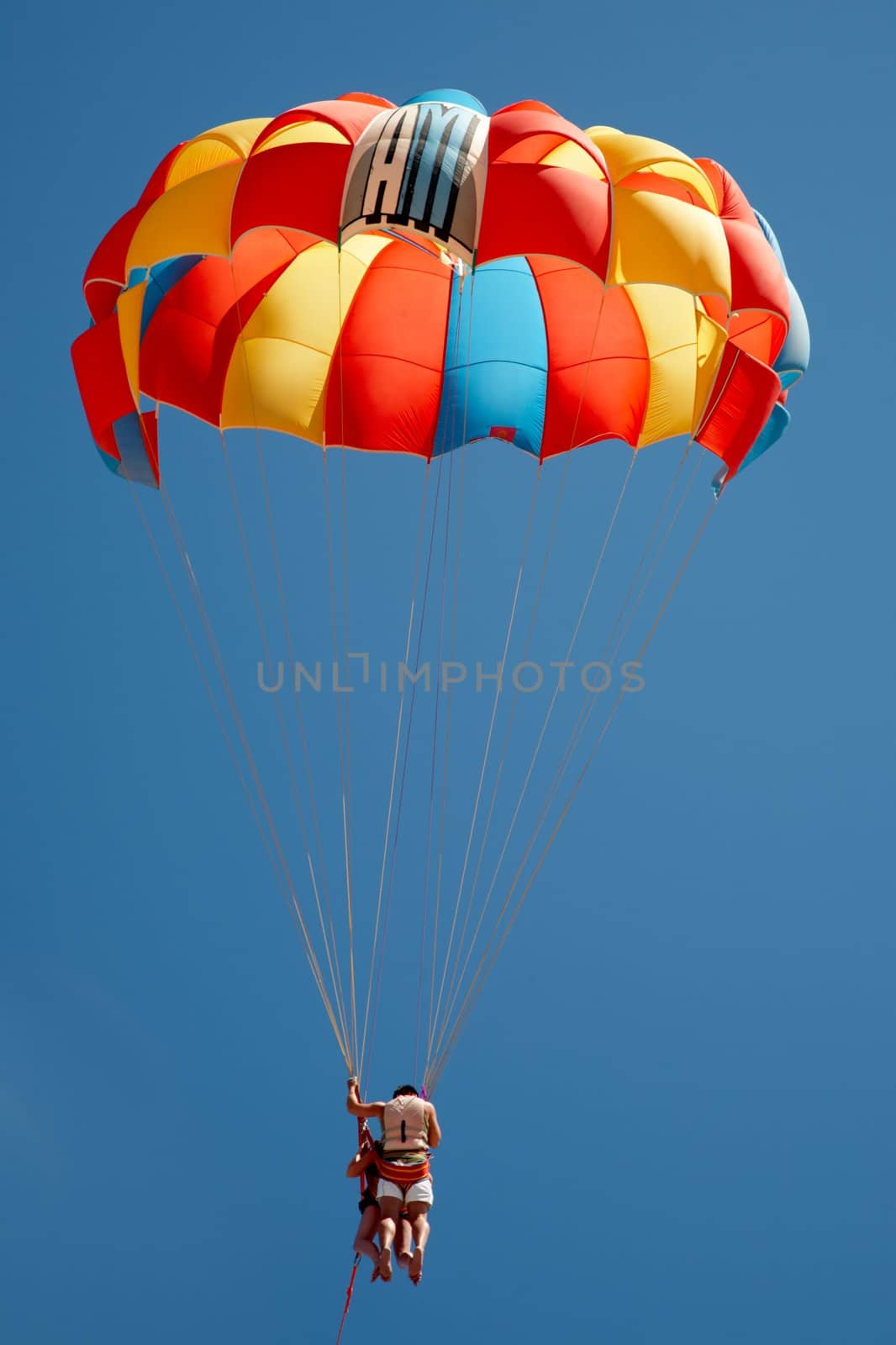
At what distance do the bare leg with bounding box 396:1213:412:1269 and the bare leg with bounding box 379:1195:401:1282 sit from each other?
3 centimetres

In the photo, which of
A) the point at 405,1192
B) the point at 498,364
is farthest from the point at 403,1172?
the point at 498,364

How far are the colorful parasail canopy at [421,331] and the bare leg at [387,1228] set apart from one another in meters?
4.77

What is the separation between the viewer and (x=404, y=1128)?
984 cm

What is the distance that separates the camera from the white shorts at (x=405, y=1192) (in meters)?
9.72

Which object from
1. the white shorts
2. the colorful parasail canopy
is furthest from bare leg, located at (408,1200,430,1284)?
the colorful parasail canopy

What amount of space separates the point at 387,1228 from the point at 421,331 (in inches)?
228

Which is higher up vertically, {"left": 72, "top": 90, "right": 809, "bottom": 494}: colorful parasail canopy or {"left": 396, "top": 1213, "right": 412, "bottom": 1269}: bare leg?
{"left": 72, "top": 90, "right": 809, "bottom": 494}: colorful parasail canopy

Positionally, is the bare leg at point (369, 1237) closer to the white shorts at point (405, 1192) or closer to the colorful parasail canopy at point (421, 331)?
the white shorts at point (405, 1192)

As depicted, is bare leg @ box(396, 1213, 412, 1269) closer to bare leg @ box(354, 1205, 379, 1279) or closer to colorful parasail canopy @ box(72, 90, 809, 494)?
bare leg @ box(354, 1205, 379, 1279)

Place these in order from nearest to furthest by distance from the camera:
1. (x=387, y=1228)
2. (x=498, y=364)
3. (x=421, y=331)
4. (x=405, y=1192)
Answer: (x=387, y=1228)
(x=405, y=1192)
(x=498, y=364)
(x=421, y=331)

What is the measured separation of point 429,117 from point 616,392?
2490 mm

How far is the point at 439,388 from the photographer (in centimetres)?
1182

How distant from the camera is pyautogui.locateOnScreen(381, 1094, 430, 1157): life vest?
9812 millimetres

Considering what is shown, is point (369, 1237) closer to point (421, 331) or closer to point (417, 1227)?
point (417, 1227)
